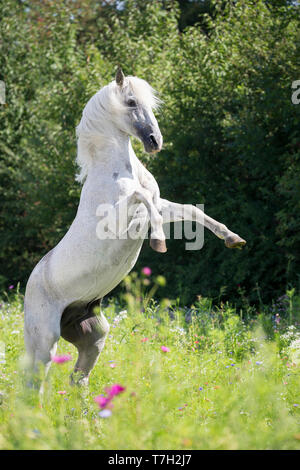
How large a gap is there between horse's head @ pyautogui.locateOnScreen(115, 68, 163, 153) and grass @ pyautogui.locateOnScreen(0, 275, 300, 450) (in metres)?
0.94

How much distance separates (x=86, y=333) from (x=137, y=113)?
1.56 m

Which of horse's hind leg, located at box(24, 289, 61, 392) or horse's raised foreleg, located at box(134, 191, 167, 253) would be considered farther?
horse's hind leg, located at box(24, 289, 61, 392)

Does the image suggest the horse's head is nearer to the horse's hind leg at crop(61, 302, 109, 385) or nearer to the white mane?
the white mane

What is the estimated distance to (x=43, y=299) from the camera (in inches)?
139

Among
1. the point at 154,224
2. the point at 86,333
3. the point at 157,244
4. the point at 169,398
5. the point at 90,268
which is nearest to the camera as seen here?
the point at 169,398

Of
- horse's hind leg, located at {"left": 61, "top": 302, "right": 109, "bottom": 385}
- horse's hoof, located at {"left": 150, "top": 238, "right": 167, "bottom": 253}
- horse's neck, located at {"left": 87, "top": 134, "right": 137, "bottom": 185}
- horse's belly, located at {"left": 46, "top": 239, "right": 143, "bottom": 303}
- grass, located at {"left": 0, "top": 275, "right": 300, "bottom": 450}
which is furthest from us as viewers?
horse's hind leg, located at {"left": 61, "top": 302, "right": 109, "bottom": 385}

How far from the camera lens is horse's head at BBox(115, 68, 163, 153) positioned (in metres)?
3.41

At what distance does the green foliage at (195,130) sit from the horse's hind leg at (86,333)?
4142 millimetres

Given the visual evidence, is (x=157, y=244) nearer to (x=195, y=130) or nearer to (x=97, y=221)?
(x=97, y=221)

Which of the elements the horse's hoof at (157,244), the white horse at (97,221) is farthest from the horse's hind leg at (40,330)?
the horse's hoof at (157,244)

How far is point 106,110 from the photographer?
3.57 meters

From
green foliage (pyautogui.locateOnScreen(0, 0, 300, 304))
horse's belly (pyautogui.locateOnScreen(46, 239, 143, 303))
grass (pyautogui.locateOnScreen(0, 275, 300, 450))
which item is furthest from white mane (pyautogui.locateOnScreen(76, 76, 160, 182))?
green foliage (pyautogui.locateOnScreen(0, 0, 300, 304))

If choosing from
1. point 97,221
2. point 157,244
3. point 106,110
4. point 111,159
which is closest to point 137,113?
point 106,110

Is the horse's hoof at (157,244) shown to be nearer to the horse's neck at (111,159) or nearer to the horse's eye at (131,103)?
the horse's neck at (111,159)
